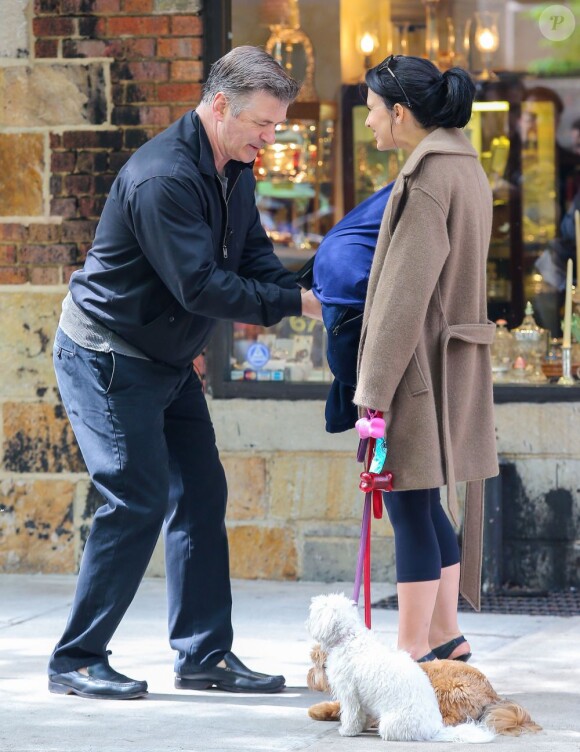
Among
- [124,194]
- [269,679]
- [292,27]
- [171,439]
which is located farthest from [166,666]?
[292,27]

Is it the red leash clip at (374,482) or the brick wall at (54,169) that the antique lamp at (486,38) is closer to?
the brick wall at (54,169)

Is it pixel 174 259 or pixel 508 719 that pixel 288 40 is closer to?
pixel 174 259

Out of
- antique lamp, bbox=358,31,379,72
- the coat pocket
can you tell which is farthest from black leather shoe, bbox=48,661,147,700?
antique lamp, bbox=358,31,379,72

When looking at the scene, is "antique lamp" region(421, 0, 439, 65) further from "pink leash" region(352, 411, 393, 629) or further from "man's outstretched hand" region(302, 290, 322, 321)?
"pink leash" region(352, 411, 393, 629)

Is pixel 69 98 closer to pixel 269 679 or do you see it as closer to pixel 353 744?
pixel 269 679

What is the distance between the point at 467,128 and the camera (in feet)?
21.1

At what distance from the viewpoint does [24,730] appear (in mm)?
3920

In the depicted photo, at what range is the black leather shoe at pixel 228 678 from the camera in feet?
14.4

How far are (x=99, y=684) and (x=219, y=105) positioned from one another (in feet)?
5.70

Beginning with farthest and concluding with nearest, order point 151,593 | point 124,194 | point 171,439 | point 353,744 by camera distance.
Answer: point 151,593, point 171,439, point 124,194, point 353,744

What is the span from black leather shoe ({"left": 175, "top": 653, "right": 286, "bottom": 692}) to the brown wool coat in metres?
0.79

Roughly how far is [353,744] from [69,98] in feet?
11.3

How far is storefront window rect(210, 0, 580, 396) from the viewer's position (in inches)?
250

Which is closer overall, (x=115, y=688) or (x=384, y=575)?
(x=115, y=688)
